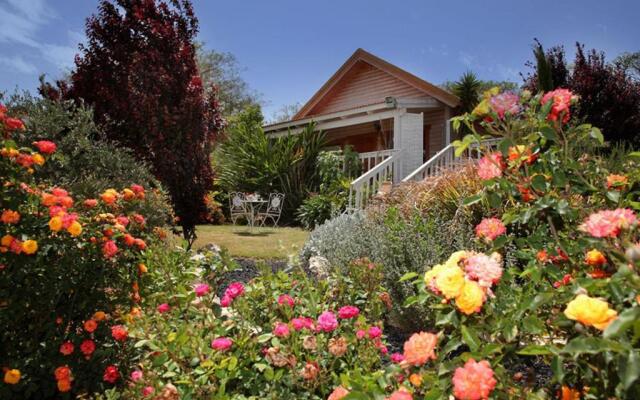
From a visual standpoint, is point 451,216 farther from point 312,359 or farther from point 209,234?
point 209,234

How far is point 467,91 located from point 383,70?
329 cm

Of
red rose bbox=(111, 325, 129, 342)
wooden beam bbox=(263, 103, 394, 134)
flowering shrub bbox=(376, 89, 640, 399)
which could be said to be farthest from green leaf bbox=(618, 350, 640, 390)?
wooden beam bbox=(263, 103, 394, 134)

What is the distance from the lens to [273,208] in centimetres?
1341

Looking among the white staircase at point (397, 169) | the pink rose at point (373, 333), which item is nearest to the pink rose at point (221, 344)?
the pink rose at point (373, 333)

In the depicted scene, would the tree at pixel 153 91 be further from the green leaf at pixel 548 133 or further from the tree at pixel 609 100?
the tree at pixel 609 100

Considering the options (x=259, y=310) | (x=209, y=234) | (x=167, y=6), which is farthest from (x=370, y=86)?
(x=259, y=310)

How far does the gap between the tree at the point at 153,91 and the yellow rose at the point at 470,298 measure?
628 centimetres

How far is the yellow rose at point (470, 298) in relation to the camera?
1.21 meters

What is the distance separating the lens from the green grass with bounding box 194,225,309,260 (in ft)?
25.1

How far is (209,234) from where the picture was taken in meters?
10.5

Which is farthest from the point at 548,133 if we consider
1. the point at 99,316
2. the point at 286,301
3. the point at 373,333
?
the point at 99,316

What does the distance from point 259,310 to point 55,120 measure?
5.07m

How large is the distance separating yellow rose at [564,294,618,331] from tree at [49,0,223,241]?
655 cm

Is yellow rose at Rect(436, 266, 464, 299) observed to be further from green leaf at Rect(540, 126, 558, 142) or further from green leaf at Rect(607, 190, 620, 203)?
green leaf at Rect(607, 190, 620, 203)
